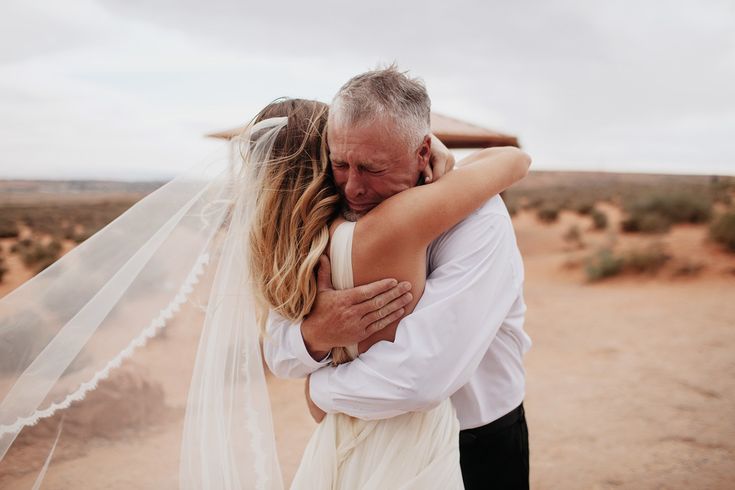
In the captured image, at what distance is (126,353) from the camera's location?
188 centimetres

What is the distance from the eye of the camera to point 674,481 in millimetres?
4082

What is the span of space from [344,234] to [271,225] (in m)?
0.32

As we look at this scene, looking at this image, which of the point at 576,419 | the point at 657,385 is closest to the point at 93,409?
the point at 576,419

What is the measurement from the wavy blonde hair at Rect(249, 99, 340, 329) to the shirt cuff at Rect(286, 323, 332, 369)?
58mm

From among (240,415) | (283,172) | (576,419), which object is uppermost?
(283,172)

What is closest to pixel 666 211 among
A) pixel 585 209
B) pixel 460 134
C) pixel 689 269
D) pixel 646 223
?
pixel 646 223

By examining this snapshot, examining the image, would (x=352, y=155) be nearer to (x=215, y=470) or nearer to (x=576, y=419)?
(x=215, y=470)

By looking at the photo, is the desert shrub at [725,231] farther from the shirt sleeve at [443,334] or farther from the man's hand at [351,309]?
the man's hand at [351,309]

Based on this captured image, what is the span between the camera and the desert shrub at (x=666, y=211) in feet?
51.0

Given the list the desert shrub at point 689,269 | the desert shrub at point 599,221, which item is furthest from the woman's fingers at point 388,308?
the desert shrub at point 599,221

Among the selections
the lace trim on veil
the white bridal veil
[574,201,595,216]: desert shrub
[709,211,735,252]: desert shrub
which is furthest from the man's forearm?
[574,201,595,216]: desert shrub

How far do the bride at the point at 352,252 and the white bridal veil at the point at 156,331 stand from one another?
15 centimetres

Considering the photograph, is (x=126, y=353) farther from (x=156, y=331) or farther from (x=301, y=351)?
(x=301, y=351)

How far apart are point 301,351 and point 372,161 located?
2.33 feet
